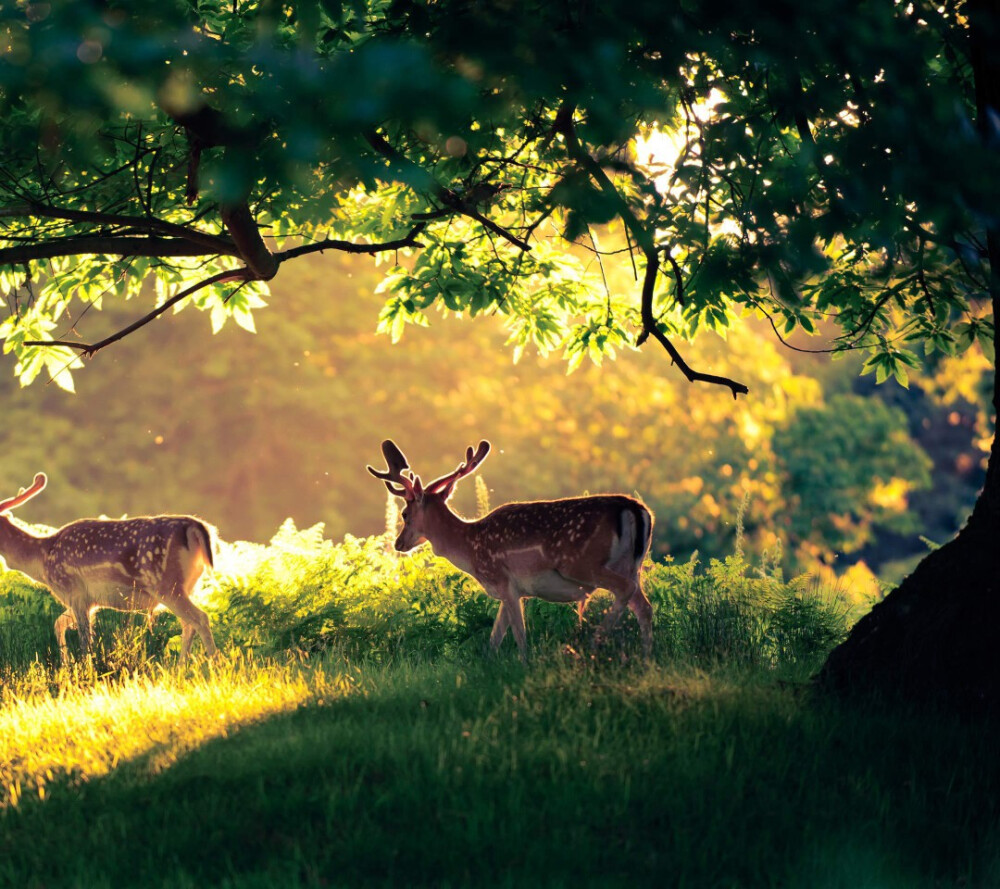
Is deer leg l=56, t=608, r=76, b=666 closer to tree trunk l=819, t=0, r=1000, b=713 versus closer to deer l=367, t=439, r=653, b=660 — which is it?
deer l=367, t=439, r=653, b=660

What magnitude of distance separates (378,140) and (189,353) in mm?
19736

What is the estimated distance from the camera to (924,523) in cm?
2588

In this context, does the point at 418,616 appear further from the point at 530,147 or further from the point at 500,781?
the point at 500,781

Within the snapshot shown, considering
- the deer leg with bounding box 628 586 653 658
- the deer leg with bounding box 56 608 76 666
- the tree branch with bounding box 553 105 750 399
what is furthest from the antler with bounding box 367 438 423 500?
the deer leg with bounding box 56 608 76 666

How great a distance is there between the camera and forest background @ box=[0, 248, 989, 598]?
74.7 feet

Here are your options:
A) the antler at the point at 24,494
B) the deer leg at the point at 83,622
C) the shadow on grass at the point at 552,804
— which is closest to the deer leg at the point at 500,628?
the shadow on grass at the point at 552,804

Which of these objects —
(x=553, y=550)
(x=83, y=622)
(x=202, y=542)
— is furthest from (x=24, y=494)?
(x=553, y=550)

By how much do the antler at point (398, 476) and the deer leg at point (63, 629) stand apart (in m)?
2.86

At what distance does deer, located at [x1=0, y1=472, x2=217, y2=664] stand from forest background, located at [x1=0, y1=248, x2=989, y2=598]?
12.3 m

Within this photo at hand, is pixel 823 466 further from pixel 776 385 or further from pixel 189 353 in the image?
pixel 189 353

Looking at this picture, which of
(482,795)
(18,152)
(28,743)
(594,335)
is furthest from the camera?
(594,335)

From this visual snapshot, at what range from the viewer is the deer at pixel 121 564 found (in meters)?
9.61

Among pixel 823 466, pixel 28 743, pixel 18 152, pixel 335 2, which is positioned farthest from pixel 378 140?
pixel 823 466

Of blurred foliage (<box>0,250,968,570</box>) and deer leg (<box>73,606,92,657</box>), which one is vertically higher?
blurred foliage (<box>0,250,968,570</box>)
